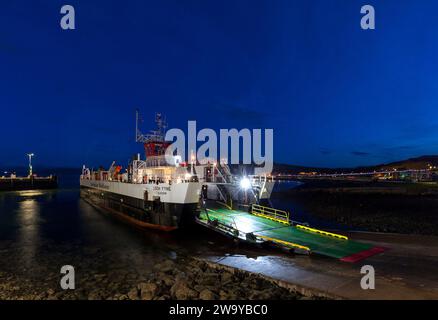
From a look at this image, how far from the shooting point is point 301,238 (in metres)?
16.1

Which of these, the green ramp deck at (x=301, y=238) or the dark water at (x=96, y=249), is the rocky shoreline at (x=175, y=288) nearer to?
the dark water at (x=96, y=249)

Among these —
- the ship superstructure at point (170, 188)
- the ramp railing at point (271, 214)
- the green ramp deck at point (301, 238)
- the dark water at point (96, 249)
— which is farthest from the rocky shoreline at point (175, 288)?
the ramp railing at point (271, 214)

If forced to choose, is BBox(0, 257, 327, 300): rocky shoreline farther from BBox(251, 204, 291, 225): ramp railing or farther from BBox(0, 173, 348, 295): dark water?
BBox(251, 204, 291, 225): ramp railing

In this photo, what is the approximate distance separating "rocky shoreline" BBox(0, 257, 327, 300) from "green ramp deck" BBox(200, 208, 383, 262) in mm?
3741

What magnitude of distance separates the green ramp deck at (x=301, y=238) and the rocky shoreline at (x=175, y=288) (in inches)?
147

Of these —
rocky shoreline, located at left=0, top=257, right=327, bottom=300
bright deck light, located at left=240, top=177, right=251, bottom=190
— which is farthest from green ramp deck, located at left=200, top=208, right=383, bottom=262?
rocky shoreline, located at left=0, top=257, right=327, bottom=300

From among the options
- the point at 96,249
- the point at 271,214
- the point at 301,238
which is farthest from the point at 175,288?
the point at 271,214

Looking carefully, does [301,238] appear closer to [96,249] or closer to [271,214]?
[271,214]

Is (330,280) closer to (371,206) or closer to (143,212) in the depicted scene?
(143,212)

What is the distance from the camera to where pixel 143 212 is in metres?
24.6

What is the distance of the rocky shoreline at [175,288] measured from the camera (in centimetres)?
1052

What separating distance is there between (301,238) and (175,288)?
7765 mm

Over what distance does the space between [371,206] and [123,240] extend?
3256 cm

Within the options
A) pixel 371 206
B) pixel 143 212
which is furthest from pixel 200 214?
pixel 371 206
